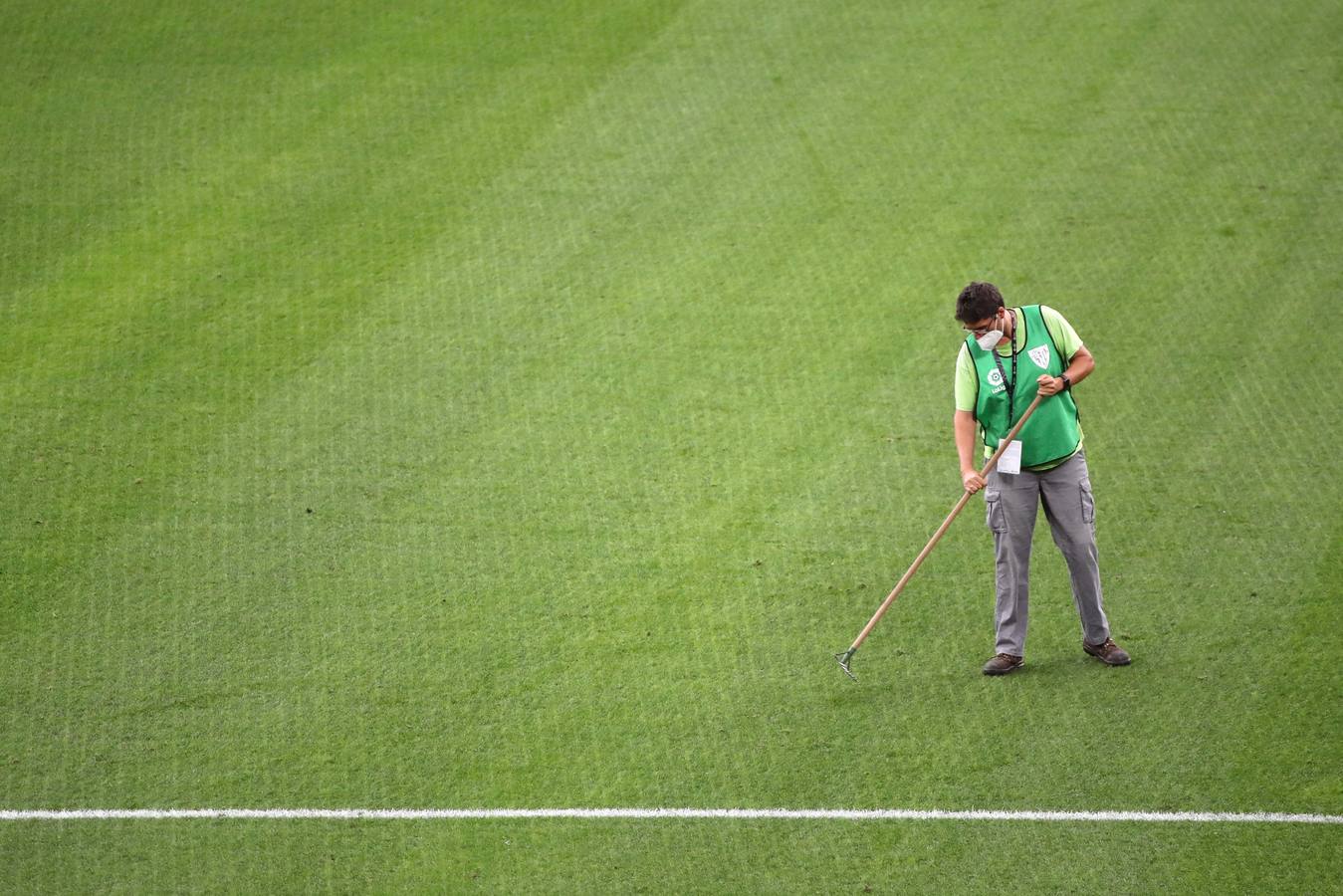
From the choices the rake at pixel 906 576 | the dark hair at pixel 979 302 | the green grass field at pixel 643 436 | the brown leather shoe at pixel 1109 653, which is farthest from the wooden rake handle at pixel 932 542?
the brown leather shoe at pixel 1109 653

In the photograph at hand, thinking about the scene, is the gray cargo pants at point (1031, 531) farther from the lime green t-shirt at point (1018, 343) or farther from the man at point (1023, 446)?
the lime green t-shirt at point (1018, 343)

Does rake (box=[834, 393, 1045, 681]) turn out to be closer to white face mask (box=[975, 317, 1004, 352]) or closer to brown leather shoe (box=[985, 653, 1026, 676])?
white face mask (box=[975, 317, 1004, 352])

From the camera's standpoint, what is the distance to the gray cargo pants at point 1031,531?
5281 mm

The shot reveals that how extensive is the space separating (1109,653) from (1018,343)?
125cm

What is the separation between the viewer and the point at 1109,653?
5.43 metres

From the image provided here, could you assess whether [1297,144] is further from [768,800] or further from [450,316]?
[768,800]

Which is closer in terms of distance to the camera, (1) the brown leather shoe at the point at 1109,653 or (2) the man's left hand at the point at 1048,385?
(2) the man's left hand at the point at 1048,385

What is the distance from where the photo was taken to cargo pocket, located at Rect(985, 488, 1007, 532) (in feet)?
17.5

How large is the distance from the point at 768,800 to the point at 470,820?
1027mm

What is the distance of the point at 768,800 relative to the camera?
195 inches

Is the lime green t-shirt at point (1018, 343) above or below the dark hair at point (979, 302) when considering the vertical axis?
below

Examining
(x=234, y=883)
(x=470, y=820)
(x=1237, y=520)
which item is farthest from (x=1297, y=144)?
(x=234, y=883)

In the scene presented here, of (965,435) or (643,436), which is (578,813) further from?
(643,436)

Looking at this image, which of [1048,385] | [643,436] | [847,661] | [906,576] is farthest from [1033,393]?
[643,436]
